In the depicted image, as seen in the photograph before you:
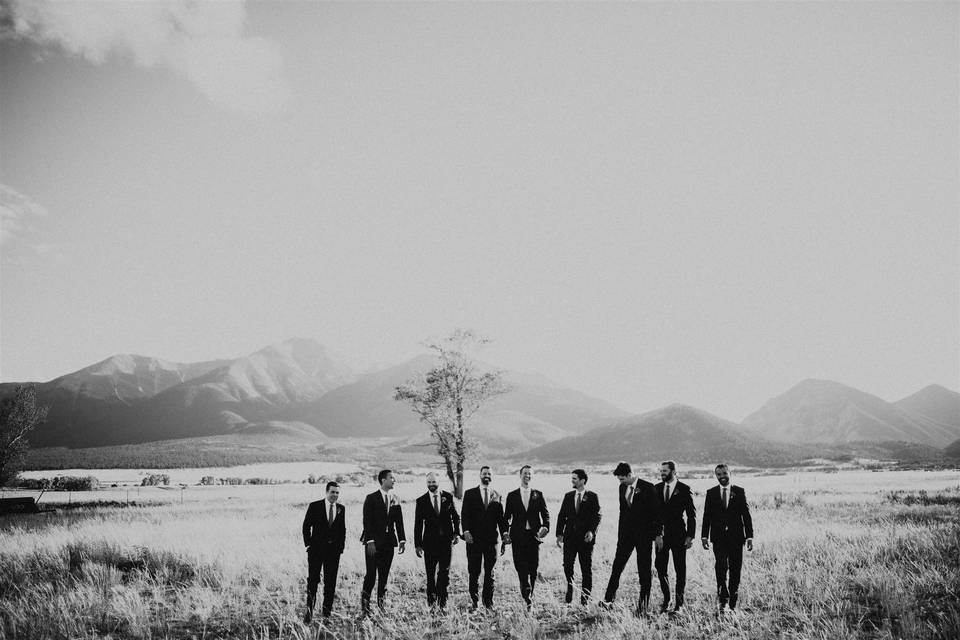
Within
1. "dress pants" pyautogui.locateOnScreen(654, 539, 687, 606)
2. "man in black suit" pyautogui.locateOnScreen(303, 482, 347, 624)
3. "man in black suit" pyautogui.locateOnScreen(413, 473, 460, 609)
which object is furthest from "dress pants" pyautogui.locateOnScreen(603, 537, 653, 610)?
"man in black suit" pyautogui.locateOnScreen(303, 482, 347, 624)

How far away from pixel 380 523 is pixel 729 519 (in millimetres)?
6343

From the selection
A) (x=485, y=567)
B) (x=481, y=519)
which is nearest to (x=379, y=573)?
(x=485, y=567)

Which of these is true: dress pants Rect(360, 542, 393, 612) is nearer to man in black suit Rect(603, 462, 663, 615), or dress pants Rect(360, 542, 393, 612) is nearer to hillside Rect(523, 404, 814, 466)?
man in black suit Rect(603, 462, 663, 615)

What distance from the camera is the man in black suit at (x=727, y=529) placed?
8.74 meters

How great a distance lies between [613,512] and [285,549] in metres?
15.6

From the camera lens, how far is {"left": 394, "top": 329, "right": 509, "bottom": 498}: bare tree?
93.5ft

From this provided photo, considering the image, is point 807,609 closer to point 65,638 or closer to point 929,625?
point 929,625

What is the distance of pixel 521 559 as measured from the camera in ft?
29.8

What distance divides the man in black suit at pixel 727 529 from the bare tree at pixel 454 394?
20.1m

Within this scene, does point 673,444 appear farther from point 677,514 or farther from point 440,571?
point 440,571

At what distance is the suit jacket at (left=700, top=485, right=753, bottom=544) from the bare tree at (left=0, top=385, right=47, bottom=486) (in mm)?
51191

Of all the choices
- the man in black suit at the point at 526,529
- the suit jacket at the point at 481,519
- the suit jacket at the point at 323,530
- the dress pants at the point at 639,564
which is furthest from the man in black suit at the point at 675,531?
the suit jacket at the point at 323,530

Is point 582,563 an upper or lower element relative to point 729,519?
lower

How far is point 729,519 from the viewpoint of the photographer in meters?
8.92
